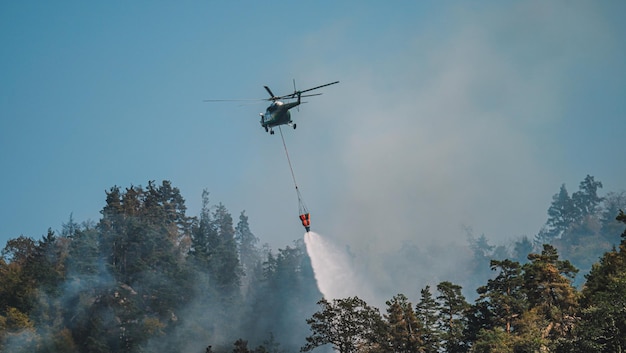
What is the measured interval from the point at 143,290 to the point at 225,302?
16098 mm

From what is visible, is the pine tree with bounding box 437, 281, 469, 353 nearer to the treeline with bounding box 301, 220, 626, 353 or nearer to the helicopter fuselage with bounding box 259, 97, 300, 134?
the treeline with bounding box 301, 220, 626, 353

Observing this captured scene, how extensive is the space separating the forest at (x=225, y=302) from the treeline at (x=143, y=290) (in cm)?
22

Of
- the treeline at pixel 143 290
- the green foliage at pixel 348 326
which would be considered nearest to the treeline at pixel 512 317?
the green foliage at pixel 348 326

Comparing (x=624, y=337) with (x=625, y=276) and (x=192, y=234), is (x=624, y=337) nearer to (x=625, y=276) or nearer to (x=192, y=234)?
(x=625, y=276)

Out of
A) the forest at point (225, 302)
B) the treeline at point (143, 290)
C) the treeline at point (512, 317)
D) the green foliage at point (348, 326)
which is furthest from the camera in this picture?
the treeline at point (143, 290)

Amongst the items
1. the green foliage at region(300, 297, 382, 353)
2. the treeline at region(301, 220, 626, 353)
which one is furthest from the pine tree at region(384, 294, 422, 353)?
the green foliage at region(300, 297, 382, 353)

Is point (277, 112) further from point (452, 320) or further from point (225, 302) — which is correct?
point (225, 302)

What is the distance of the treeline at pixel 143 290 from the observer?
8538 cm

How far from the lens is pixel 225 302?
108562 millimetres

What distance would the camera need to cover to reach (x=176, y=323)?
94812mm

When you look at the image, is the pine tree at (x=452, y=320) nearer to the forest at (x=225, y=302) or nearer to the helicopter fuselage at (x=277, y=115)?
the forest at (x=225, y=302)

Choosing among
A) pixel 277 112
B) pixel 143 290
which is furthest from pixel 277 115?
pixel 143 290

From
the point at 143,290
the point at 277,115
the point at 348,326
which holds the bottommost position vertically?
the point at 348,326

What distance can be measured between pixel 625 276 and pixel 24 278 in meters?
79.4
